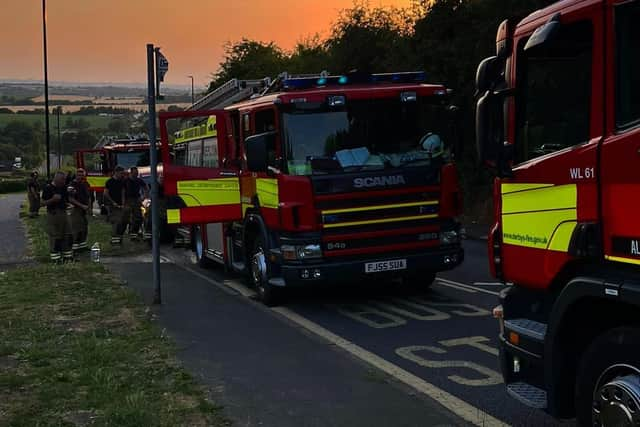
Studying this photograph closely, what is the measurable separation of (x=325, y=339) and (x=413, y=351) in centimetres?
109

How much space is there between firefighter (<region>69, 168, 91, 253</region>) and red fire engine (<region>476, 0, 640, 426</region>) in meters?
12.7

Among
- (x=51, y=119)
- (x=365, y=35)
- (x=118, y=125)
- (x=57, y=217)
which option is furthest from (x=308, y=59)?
(x=51, y=119)

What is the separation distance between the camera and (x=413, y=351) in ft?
23.6

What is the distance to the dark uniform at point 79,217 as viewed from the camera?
16.3 meters

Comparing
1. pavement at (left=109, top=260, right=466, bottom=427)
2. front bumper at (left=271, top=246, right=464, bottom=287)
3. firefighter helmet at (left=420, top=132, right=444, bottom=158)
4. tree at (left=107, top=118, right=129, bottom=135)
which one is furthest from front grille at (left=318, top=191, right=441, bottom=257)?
tree at (left=107, top=118, right=129, bottom=135)

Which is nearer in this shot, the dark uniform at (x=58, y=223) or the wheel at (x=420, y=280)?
the wheel at (x=420, y=280)

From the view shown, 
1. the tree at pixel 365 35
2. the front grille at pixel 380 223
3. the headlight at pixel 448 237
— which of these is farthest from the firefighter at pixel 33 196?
the headlight at pixel 448 237

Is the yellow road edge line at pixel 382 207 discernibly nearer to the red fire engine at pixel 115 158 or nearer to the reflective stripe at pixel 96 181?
the red fire engine at pixel 115 158

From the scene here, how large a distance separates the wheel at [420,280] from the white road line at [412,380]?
2.10 m

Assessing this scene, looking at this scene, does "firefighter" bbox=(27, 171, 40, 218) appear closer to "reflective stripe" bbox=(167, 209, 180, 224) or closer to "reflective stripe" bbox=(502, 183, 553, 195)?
"reflective stripe" bbox=(167, 209, 180, 224)

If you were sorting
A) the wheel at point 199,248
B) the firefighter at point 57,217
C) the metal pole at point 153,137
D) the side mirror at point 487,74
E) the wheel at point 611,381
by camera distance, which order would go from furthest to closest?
the firefighter at point 57,217, the wheel at point 199,248, the metal pole at point 153,137, the side mirror at point 487,74, the wheel at point 611,381

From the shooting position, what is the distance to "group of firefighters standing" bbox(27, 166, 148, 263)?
15.3m

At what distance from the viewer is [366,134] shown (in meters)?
9.41

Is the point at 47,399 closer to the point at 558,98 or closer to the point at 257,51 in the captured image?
the point at 558,98
